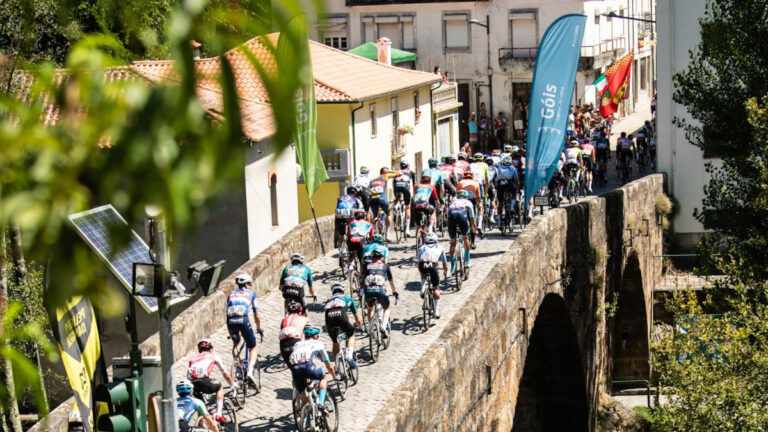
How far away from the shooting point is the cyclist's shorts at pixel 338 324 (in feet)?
51.3

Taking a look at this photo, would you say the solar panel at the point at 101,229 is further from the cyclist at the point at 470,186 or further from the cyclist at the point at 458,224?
the cyclist at the point at 470,186

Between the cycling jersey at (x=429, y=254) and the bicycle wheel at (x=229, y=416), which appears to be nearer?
the bicycle wheel at (x=229, y=416)

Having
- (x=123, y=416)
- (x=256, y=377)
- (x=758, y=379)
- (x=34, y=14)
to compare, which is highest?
(x=34, y=14)

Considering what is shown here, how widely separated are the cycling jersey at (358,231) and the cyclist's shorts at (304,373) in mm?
7107

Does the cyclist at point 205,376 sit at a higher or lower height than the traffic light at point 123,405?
lower

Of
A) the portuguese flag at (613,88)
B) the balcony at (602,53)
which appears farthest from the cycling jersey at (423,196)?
the balcony at (602,53)

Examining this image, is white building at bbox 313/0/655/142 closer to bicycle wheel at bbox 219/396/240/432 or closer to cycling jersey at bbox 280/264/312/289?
cycling jersey at bbox 280/264/312/289

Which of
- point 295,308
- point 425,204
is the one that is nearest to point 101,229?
point 295,308

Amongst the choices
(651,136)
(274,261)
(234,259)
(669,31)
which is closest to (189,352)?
(274,261)

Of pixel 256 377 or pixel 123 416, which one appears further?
pixel 256 377

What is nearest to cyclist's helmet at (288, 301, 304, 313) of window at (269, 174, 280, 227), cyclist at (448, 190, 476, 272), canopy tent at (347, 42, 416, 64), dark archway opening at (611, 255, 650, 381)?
cyclist at (448, 190, 476, 272)

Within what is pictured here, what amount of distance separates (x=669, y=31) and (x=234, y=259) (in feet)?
50.5

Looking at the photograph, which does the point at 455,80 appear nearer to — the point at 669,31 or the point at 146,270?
the point at 669,31

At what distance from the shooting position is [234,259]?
28.5 meters
